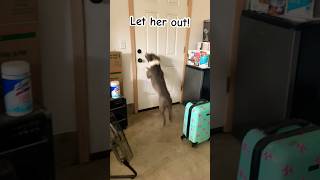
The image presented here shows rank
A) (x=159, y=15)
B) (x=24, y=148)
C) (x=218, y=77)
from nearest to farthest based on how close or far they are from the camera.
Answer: (x=24, y=148)
(x=159, y=15)
(x=218, y=77)

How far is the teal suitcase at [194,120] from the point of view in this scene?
1.42 meters

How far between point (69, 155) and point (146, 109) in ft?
1.22

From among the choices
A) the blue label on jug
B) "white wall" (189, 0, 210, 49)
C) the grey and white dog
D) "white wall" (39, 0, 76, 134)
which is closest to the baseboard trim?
"white wall" (39, 0, 76, 134)

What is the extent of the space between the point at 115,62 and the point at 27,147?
0.44 metres

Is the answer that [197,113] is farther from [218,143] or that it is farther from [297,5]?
[297,5]

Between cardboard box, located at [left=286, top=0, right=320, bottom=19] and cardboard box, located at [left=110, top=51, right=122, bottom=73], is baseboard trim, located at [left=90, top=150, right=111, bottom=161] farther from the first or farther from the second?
cardboard box, located at [left=286, top=0, right=320, bottom=19]

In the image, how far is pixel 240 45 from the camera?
1.65 meters

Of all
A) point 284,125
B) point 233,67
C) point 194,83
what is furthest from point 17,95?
point 284,125

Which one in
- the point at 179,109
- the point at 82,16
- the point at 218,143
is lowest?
the point at 218,143

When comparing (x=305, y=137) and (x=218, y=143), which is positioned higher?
(x=305, y=137)

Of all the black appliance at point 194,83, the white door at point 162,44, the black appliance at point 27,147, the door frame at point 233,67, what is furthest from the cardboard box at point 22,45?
the door frame at point 233,67

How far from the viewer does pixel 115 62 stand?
4.19 ft

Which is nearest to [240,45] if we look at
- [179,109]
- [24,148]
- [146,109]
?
[179,109]

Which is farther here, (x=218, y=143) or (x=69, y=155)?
(x=218, y=143)
